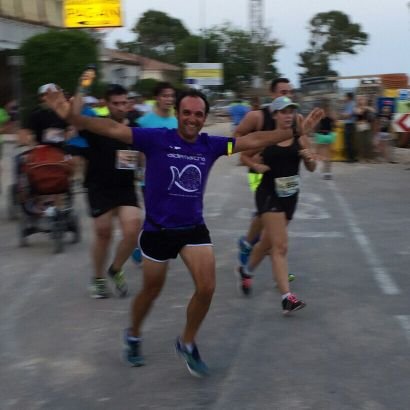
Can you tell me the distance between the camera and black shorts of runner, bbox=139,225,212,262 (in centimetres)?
421

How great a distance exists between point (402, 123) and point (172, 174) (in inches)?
562

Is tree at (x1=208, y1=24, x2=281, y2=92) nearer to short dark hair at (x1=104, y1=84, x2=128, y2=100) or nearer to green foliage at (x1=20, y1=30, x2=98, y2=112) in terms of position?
green foliage at (x1=20, y1=30, x2=98, y2=112)

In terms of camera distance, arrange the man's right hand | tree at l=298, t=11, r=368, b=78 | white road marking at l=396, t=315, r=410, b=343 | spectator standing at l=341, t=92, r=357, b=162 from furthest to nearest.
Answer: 1. tree at l=298, t=11, r=368, b=78
2. spectator standing at l=341, t=92, r=357, b=162
3. white road marking at l=396, t=315, r=410, b=343
4. the man's right hand

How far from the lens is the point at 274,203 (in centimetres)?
577

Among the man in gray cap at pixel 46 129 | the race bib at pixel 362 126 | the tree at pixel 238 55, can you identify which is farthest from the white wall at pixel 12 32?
the tree at pixel 238 55

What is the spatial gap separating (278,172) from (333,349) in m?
1.60

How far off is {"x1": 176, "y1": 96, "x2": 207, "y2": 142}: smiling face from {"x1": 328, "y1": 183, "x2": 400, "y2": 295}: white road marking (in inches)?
116

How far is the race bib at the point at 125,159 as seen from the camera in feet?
19.8

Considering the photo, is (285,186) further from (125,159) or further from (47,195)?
(47,195)

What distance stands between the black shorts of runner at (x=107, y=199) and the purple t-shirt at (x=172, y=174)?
6.14 ft

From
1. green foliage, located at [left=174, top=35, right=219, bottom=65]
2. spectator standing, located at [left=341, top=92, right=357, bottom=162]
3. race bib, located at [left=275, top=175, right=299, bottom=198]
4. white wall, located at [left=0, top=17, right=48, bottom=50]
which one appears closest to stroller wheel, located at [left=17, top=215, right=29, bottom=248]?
race bib, located at [left=275, top=175, right=299, bottom=198]

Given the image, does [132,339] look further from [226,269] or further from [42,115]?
[42,115]

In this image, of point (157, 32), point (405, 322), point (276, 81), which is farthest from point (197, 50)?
point (405, 322)

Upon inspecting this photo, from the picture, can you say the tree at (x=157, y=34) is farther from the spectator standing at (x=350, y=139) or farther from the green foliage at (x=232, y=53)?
the spectator standing at (x=350, y=139)
